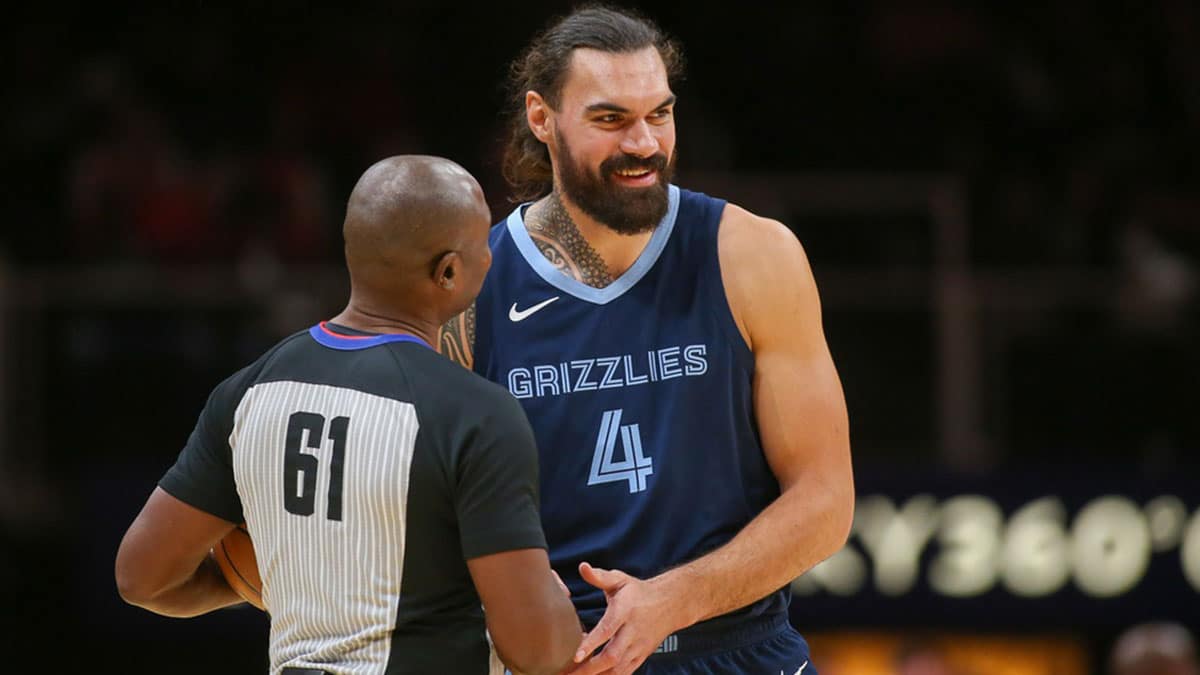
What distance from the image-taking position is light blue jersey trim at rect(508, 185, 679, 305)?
385 cm

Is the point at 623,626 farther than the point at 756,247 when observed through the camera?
No

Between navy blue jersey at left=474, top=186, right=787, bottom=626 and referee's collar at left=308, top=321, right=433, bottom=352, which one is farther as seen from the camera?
navy blue jersey at left=474, top=186, right=787, bottom=626

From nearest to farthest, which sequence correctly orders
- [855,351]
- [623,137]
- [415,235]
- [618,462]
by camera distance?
[415,235] → [618,462] → [623,137] → [855,351]

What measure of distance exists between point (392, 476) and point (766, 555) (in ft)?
3.50

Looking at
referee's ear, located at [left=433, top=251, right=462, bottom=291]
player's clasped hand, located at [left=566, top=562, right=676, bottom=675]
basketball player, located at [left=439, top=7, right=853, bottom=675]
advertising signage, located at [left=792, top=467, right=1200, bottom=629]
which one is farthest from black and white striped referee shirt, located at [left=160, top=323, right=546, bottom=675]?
advertising signage, located at [left=792, top=467, right=1200, bottom=629]

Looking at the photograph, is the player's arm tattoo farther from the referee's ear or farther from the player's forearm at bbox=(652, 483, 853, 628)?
the referee's ear

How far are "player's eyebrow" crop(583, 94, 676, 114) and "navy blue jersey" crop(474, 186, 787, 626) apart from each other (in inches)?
12.6

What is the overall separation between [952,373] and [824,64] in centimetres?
407

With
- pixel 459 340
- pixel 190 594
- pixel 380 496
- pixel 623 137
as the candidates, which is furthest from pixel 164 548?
pixel 623 137

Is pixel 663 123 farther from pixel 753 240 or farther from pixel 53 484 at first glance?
pixel 53 484

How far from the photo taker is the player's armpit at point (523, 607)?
274 cm

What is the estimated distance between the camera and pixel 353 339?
2912 millimetres

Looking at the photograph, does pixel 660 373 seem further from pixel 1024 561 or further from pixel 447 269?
pixel 1024 561

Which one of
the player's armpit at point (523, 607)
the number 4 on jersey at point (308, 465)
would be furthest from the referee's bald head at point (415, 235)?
the player's armpit at point (523, 607)
